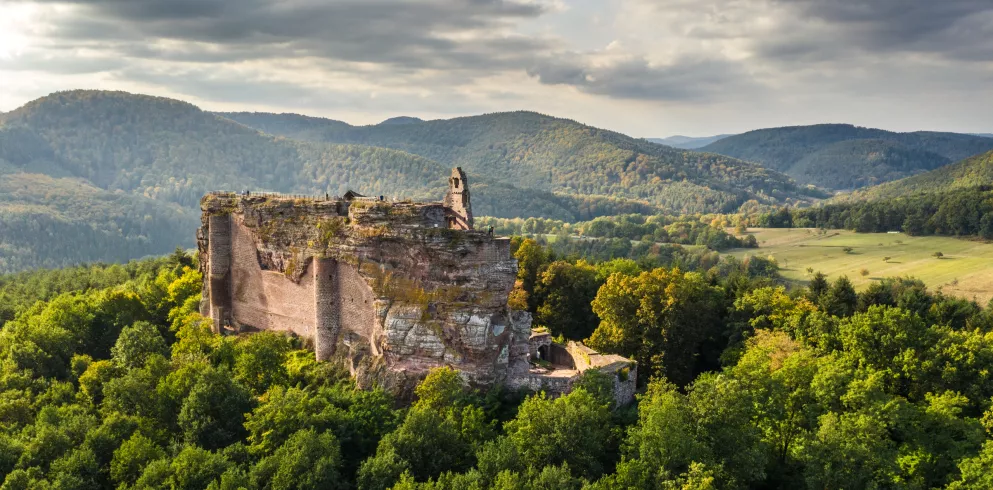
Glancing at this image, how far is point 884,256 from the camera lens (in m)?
89.9

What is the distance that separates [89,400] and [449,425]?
70.3ft

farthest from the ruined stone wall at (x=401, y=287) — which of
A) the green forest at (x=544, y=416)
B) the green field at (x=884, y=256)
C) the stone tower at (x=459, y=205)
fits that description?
the green field at (x=884, y=256)

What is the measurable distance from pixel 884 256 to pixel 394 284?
78048mm

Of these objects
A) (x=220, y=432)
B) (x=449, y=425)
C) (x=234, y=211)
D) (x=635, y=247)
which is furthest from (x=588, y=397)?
(x=635, y=247)

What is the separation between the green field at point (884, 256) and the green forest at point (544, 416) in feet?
122

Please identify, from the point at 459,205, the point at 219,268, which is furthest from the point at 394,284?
the point at 219,268

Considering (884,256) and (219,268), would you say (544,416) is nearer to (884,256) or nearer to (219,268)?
(219,268)

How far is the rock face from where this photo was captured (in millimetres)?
34406

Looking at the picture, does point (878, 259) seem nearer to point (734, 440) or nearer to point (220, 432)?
point (734, 440)

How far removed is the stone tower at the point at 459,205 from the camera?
38.8 metres

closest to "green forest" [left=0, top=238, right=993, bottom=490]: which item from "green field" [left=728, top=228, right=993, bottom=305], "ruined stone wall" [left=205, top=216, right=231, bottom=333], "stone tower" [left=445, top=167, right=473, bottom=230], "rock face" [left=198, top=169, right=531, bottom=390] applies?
"ruined stone wall" [left=205, top=216, right=231, bottom=333]

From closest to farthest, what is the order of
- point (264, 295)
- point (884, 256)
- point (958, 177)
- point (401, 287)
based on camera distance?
point (401, 287)
point (264, 295)
point (884, 256)
point (958, 177)

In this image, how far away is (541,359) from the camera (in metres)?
40.9

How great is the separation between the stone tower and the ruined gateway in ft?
0.22
